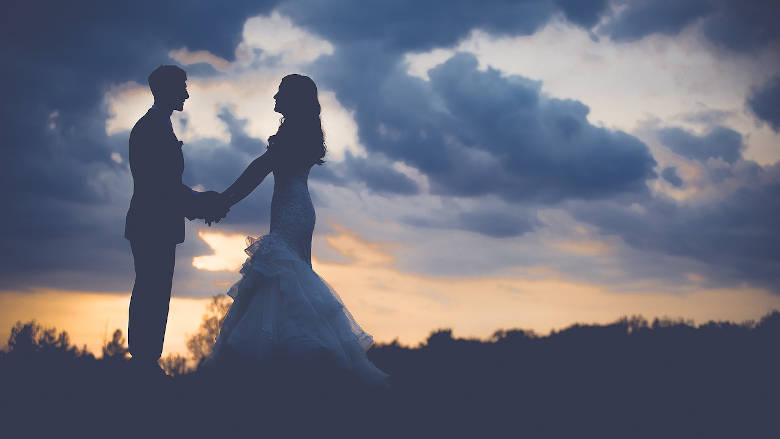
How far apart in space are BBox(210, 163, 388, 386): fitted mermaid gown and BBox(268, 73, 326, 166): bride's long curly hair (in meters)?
0.23

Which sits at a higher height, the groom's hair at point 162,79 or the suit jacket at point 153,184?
the groom's hair at point 162,79

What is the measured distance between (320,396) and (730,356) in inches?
240

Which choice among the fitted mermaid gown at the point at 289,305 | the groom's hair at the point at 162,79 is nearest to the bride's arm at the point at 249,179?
the fitted mermaid gown at the point at 289,305

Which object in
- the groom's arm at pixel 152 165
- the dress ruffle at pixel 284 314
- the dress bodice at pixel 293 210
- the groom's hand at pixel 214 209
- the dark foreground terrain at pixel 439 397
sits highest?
the groom's arm at pixel 152 165

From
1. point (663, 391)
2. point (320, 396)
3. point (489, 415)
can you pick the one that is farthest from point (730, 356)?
point (320, 396)

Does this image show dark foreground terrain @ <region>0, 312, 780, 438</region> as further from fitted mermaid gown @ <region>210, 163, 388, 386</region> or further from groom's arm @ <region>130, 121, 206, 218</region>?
groom's arm @ <region>130, 121, 206, 218</region>

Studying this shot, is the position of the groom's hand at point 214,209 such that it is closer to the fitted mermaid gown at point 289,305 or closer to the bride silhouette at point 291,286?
the bride silhouette at point 291,286


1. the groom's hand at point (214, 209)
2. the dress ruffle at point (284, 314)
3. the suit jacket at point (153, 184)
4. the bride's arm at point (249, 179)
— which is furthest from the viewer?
the groom's hand at point (214, 209)

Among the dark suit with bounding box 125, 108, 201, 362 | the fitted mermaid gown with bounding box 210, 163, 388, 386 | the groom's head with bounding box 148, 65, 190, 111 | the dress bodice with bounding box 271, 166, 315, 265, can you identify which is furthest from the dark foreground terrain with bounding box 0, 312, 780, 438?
the groom's head with bounding box 148, 65, 190, 111

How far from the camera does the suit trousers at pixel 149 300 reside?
8656mm

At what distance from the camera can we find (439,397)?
327 inches

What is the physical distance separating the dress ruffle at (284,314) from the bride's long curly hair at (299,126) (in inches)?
43.4

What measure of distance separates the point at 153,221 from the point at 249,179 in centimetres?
139

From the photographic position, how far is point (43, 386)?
8.48m
